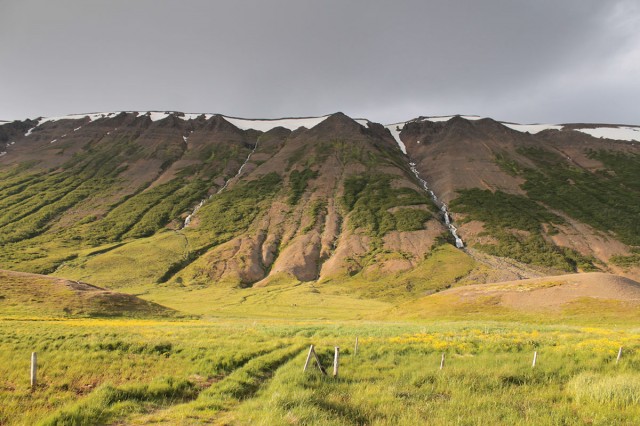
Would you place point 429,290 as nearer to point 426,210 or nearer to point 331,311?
point 331,311

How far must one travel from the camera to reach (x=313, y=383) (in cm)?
1386

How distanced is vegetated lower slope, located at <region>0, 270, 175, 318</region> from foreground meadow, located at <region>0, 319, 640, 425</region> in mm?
32507

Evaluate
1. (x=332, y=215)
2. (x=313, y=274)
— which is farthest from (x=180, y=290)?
(x=332, y=215)

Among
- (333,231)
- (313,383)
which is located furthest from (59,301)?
(333,231)

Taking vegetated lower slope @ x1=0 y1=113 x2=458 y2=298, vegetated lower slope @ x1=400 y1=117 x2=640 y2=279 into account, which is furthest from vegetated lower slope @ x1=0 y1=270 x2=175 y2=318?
→ vegetated lower slope @ x1=400 y1=117 x2=640 y2=279

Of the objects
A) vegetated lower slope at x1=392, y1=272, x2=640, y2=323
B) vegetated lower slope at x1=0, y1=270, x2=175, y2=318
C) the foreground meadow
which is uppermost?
the foreground meadow

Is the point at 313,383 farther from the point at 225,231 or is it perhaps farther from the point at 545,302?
the point at 225,231

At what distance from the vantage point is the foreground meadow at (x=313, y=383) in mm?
11008

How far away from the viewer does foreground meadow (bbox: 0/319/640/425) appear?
11008 millimetres

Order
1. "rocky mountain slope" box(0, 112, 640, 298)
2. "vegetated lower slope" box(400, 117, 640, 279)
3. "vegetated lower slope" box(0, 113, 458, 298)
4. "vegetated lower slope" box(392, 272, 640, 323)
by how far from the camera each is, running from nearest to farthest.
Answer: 1. "vegetated lower slope" box(392, 272, 640, 323)
2. "rocky mountain slope" box(0, 112, 640, 298)
3. "vegetated lower slope" box(0, 113, 458, 298)
4. "vegetated lower slope" box(400, 117, 640, 279)

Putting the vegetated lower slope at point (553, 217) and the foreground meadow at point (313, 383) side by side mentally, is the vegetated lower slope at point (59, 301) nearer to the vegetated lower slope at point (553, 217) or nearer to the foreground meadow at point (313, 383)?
the foreground meadow at point (313, 383)

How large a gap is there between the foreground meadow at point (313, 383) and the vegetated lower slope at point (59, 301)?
32507mm

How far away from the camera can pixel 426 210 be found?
159750 millimetres

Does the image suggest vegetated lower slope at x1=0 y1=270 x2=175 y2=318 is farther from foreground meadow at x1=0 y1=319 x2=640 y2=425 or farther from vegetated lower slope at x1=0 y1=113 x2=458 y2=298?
vegetated lower slope at x1=0 y1=113 x2=458 y2=298
